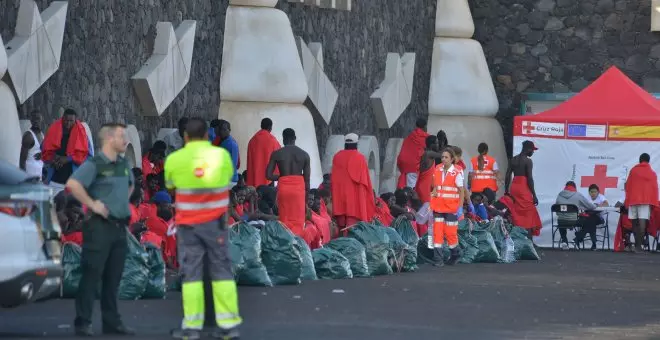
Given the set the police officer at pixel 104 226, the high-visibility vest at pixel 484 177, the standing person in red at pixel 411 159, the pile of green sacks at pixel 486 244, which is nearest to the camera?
the police officer at pixel 104 226

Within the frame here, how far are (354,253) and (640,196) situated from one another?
9335 millimetres

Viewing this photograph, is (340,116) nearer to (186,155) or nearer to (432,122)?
(432,122)

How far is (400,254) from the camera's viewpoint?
759 inches

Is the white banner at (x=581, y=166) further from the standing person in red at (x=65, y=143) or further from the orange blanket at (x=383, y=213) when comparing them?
the standing person in red at (x=65, y=143)

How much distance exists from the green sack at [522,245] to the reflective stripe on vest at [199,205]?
1242cm

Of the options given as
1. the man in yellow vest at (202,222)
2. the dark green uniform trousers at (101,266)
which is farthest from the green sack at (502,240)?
the man in yellow vest at (202,222)

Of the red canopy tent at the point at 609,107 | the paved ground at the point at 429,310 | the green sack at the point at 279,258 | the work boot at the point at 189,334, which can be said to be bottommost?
the paved ground at the point at 429,310

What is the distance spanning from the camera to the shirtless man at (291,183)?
18.5 metres

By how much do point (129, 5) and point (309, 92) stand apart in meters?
5.55

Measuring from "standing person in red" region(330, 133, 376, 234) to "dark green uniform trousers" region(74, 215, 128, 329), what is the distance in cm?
916

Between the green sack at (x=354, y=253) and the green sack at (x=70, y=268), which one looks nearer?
the green sack at (x=70, y=268)

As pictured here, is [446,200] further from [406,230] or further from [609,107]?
[609,107]

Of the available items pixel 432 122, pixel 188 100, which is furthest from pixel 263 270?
pixel 432 122

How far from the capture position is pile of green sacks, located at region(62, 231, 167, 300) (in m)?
13.8
